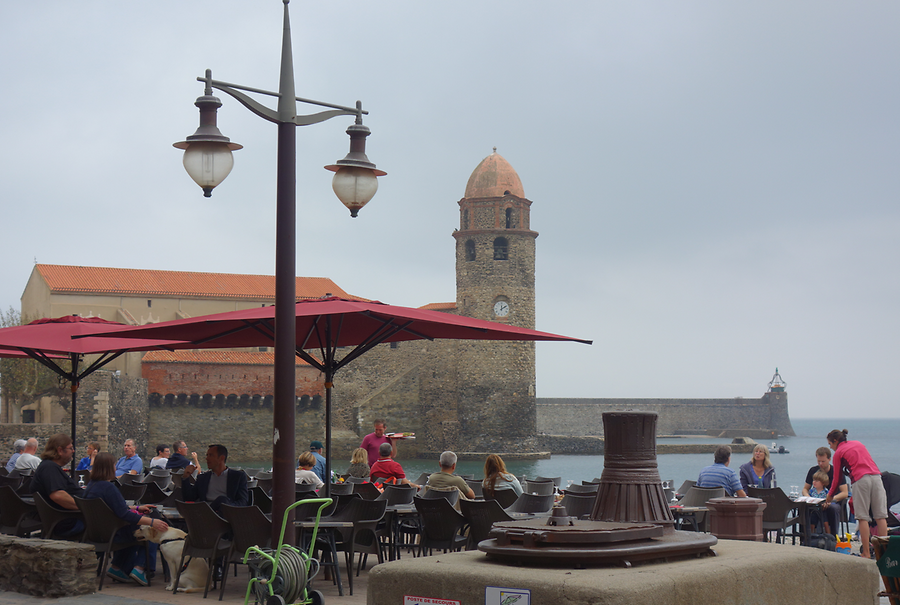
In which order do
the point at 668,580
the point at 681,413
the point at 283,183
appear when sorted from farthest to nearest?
1. the point at 681,413
2. the point at 283,183
3. the point at 668,580

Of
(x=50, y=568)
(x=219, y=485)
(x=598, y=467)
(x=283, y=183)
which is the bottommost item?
(x=598, y=467)

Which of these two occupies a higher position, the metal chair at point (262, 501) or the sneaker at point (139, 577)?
the metal chair at point (262, 501)

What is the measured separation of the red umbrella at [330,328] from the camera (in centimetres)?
606

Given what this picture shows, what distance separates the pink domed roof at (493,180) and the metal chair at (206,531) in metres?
34.2

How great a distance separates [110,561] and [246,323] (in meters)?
1.83

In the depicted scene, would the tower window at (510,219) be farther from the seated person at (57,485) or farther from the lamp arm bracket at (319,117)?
the lamp arm bracket at (319,117)

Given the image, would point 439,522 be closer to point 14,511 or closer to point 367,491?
point 367,491

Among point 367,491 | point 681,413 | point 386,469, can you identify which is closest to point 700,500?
point 367,491

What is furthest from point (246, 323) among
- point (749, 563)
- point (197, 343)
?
point (749, 563)

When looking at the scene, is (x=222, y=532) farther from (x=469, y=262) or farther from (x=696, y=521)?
(x=469, y=262)

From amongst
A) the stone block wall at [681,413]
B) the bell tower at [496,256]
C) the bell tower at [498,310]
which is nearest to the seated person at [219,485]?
the bell tower at [496,256]

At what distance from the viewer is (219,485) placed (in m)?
5.89

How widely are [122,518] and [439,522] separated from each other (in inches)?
74.2

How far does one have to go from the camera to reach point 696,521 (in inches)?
273
